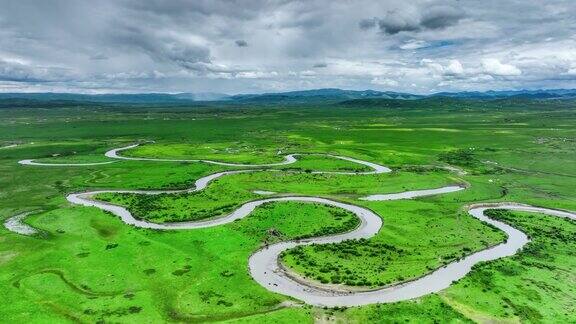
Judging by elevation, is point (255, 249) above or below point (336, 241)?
above

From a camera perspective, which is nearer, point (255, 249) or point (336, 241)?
point (255, 249)

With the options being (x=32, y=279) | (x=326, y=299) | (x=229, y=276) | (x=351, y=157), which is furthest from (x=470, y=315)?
(x=351, y=157)

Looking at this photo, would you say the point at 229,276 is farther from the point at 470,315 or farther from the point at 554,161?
the point at 554,161

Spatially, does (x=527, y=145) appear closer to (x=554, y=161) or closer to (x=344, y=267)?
(x=554, y=161)

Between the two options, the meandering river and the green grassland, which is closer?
the green grassland

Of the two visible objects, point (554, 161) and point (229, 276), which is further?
point (554, 161)

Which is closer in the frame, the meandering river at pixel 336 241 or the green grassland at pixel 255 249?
the green grassland at pixel 255 249

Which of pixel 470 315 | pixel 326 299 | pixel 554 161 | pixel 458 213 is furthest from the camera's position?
pixel 554 161

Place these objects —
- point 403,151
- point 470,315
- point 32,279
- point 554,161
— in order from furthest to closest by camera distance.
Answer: point 403,151 → point 554,161 → point 32,279 → point 470,315

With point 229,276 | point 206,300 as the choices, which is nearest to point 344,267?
point 229,276
